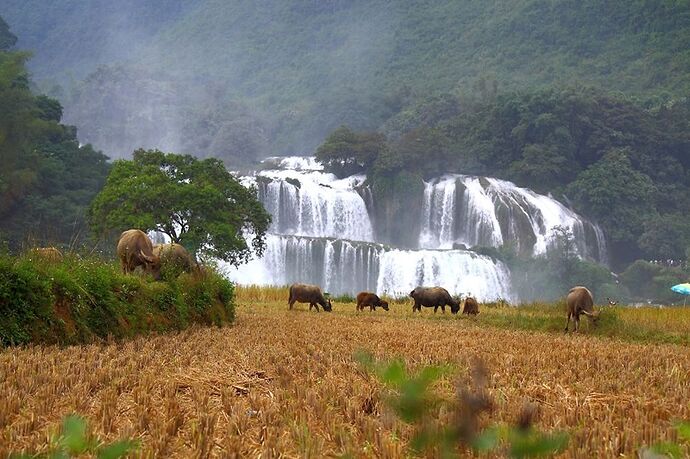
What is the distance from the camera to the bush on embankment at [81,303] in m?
6.72

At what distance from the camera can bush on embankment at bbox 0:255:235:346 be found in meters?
6.72

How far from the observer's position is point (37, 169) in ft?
115

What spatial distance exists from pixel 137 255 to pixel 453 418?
11.2 metres

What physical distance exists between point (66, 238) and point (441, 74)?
7468cm

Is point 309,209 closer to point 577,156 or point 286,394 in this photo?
Answer: point 577,156

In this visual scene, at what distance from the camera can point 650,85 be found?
74.5 metres

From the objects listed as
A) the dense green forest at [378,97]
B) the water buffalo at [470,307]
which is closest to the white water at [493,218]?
the dense green forest at [378,97]

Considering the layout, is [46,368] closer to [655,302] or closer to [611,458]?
[611,458]

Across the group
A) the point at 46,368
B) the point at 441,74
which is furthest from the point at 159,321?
the point at 441,74

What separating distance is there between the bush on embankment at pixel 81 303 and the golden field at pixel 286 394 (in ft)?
1.57

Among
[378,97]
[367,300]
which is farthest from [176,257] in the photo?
[378,97]

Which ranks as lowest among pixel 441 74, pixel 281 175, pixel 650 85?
pixel 281 175

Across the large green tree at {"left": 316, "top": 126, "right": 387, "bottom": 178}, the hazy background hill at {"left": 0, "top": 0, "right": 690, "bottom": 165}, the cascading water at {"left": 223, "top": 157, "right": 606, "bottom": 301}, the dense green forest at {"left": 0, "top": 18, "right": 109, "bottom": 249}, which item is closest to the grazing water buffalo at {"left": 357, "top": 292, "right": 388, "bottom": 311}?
the dense green forest at {"left": 0, "top": 18, "right": 109, "bottom": 249}

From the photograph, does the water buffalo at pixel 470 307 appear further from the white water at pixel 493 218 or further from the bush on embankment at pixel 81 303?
the white water at pixel 493 218
